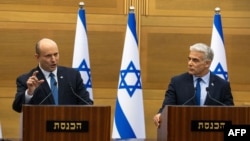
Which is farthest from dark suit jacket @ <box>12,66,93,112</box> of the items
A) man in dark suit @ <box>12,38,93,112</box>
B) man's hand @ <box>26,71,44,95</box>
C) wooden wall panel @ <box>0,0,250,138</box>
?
wooden wall panel @ <box>0,0,250,138</box>

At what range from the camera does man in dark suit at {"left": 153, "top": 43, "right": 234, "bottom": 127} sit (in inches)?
213

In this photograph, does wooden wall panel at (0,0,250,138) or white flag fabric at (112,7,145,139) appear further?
wooden wall panel at (0,0,250,138)

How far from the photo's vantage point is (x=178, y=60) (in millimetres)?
8148

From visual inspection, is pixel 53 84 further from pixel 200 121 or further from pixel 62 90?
pixel 200 121

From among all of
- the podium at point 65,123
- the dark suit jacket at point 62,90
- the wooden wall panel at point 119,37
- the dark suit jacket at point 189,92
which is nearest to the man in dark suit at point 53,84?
the dark suit jacket at point 62,90

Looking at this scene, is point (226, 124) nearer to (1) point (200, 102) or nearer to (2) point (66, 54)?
(1) point (200, 102)

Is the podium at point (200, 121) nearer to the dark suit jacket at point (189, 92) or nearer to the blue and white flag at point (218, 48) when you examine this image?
the dark suit jacket at point (189, 92)

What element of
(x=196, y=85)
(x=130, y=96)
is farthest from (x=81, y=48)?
(x=196, y=85)

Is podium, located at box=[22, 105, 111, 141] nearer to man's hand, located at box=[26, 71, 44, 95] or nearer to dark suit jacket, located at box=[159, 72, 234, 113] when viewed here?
man's hand, located at box=[26, 71, 44, 95]

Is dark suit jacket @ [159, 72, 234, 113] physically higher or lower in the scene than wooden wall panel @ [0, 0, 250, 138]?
lower

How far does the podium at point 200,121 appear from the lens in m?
4.30

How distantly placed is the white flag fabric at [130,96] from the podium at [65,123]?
2.66 meters

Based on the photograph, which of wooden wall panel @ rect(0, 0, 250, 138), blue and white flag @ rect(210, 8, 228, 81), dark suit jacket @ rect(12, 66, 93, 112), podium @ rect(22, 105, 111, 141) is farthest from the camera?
wooden wall panel @ rect(0, 0, 250, 138)

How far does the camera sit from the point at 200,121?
4309 millimetres
